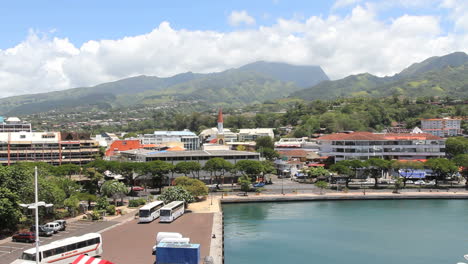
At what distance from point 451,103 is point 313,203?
361ft

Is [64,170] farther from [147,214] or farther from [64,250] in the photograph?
[64,250]

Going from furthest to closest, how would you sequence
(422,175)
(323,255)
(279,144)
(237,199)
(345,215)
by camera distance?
1. (279,144)
2. (422,175)
3. (237,199)
4. (345,215)
5. (323,255)

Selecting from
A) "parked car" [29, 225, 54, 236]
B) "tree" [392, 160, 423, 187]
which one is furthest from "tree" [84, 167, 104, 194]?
"tree" [392, 160, 423, 187]

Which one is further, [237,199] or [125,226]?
[237,199]

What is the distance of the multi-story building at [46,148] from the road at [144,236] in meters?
29.2

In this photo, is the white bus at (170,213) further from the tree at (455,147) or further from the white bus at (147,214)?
the tree at (455,147)

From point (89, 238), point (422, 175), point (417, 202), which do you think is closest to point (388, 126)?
point (422, 175)

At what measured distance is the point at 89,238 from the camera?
22047mm

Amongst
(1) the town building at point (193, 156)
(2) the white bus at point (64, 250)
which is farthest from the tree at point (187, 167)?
(2) the white bus at point (64, 250)

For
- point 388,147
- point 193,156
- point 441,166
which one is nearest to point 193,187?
point 193,156

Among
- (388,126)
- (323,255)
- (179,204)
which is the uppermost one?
(388,126)

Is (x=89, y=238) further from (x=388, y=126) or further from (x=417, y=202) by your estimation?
(x=388, y=126)

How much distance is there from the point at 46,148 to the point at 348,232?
137 ft

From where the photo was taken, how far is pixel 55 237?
86.9 feet
